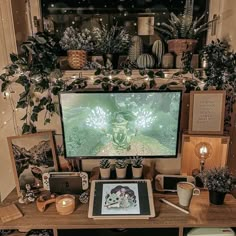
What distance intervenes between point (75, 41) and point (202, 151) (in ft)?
3.30

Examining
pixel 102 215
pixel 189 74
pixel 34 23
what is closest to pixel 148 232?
pixel 102 215

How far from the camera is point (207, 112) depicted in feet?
5.06

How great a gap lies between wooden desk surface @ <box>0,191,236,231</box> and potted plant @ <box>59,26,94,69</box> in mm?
837

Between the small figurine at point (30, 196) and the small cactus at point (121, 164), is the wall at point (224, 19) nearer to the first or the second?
the small cactus at point (121, 164)

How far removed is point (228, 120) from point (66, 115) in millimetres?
977

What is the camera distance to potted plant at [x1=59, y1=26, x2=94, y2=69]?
1.60 m

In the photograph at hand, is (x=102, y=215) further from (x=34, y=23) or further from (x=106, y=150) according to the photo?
(x=34, y=23)

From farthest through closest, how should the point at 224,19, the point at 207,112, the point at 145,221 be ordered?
the point at 224,19 → the point at 207,112 → the point at 145,221

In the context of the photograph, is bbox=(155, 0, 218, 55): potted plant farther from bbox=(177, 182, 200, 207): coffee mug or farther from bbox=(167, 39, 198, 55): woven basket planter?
bbox=(177, 182, 200, 207): coffee mug

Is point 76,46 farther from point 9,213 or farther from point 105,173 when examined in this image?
point 9,213

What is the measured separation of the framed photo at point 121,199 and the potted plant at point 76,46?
73 centimetres

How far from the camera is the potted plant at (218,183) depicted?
1.41 metres

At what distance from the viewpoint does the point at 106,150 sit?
1625 mm

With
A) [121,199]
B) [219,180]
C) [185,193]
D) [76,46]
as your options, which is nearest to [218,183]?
[219,180]
